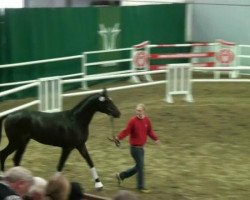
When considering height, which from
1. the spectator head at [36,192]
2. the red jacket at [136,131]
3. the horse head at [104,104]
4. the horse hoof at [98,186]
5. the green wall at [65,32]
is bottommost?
the horse hoof at [98,186]

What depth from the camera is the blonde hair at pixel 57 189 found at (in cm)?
486

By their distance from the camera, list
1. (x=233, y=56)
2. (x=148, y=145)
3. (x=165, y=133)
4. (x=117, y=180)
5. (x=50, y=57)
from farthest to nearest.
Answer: (x=233, y=56), (x=50, y=57), (x=165, y=133), (x=148, y=145), (x=117, y=180)

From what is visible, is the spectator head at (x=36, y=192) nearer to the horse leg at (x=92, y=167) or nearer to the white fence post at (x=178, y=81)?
the horse leg at (x=92, y=167)

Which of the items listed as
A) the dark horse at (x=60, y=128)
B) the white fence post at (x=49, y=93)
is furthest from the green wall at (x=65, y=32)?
the dark horse at (x=60, y=128)

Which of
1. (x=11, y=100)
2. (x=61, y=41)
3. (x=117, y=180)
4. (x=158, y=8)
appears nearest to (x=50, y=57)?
(x=61, y=41)

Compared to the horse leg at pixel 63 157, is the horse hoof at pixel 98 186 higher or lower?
lower

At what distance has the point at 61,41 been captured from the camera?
17.6 meters

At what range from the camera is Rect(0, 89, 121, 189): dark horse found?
857cm

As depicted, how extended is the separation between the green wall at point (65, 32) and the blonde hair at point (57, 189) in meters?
11.0

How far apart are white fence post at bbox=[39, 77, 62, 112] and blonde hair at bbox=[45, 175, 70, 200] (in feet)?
24.0

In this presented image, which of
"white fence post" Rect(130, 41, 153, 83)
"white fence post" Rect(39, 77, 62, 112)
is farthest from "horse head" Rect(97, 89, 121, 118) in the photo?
"white fence post" Rect(130, 41, 153, 83)

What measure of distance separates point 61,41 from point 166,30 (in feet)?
18.3

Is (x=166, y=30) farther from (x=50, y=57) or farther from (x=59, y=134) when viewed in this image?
(x=59, y=134)

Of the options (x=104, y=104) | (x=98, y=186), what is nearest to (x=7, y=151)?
(x=98, y=186)
